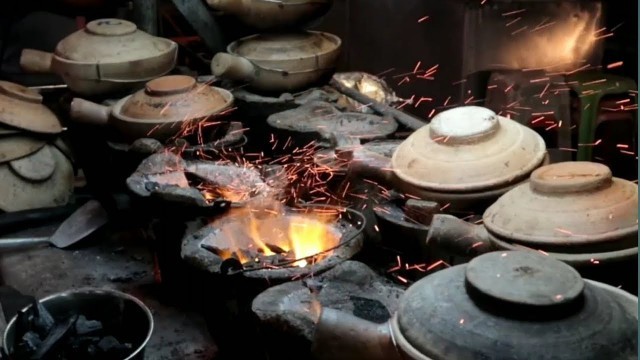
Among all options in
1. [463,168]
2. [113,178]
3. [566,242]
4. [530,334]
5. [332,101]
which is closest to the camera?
[530,334]

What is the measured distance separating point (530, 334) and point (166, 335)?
2210mm

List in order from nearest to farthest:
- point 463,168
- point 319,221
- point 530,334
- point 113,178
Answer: point 530,334 < point 463,168 < point 319,221 < point 113,178

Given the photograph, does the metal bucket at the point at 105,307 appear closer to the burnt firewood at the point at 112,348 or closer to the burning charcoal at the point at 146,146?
the burnt firewood at the point at 112,348

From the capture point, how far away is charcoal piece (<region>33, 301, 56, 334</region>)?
3.27m

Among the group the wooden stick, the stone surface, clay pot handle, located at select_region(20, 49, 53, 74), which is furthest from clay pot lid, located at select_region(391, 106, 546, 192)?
clay pot handle, located at select_region(20, 49, 53, 74)

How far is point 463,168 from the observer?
12.3ft

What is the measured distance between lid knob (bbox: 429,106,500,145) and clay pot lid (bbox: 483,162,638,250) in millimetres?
562

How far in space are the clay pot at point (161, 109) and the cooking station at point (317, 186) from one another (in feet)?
0.05

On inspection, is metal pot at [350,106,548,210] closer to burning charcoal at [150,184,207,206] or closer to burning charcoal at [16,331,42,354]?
burning charcoal at [150,184,207,206]

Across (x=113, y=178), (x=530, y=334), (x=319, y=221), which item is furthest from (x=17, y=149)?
(x=530, y=334)

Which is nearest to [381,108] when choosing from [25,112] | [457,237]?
[457,237]

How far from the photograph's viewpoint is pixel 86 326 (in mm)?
3324

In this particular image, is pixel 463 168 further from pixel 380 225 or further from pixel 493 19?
pixel 493 19

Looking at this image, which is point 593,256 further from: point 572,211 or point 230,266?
point 230,266
